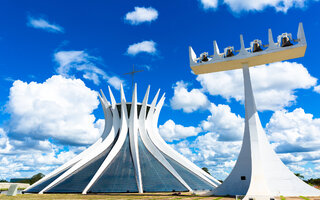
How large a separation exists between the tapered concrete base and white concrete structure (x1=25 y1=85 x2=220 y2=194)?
401 inches

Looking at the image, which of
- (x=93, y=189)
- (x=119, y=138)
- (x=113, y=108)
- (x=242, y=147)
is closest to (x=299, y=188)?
(x=242, y=147)

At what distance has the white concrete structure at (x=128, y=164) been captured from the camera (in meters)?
28.9

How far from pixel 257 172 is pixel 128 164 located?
17.7 meters

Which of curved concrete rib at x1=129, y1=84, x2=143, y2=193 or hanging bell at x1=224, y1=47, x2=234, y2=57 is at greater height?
hanging bell at x1=224, y1=47, x2=234, y2=57

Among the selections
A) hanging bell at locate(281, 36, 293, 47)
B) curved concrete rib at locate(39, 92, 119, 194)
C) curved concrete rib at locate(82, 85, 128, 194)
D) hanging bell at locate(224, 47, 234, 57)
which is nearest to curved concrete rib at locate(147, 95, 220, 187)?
curved concrete rib at locate(82, 85, 128, 194)

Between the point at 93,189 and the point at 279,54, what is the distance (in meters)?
22.3

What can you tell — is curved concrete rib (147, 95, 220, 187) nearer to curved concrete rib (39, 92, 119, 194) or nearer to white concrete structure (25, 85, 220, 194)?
white concrete structure (25, 85, 220, 194)

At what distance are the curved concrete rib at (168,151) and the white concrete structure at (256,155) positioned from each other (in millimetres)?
13359

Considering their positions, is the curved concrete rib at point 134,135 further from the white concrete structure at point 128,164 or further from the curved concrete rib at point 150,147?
the curved concrete rib at point 150,147

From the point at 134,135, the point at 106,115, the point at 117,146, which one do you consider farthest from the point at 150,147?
the point at 106,115

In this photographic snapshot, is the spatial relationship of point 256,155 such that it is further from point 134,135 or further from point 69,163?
point 69,163

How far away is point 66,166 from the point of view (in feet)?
114

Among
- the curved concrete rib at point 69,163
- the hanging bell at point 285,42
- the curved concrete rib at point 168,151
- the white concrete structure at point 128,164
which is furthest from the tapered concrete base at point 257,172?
the curved concrete rib at point 69,163

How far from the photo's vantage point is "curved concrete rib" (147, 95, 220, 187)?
1359 inches
